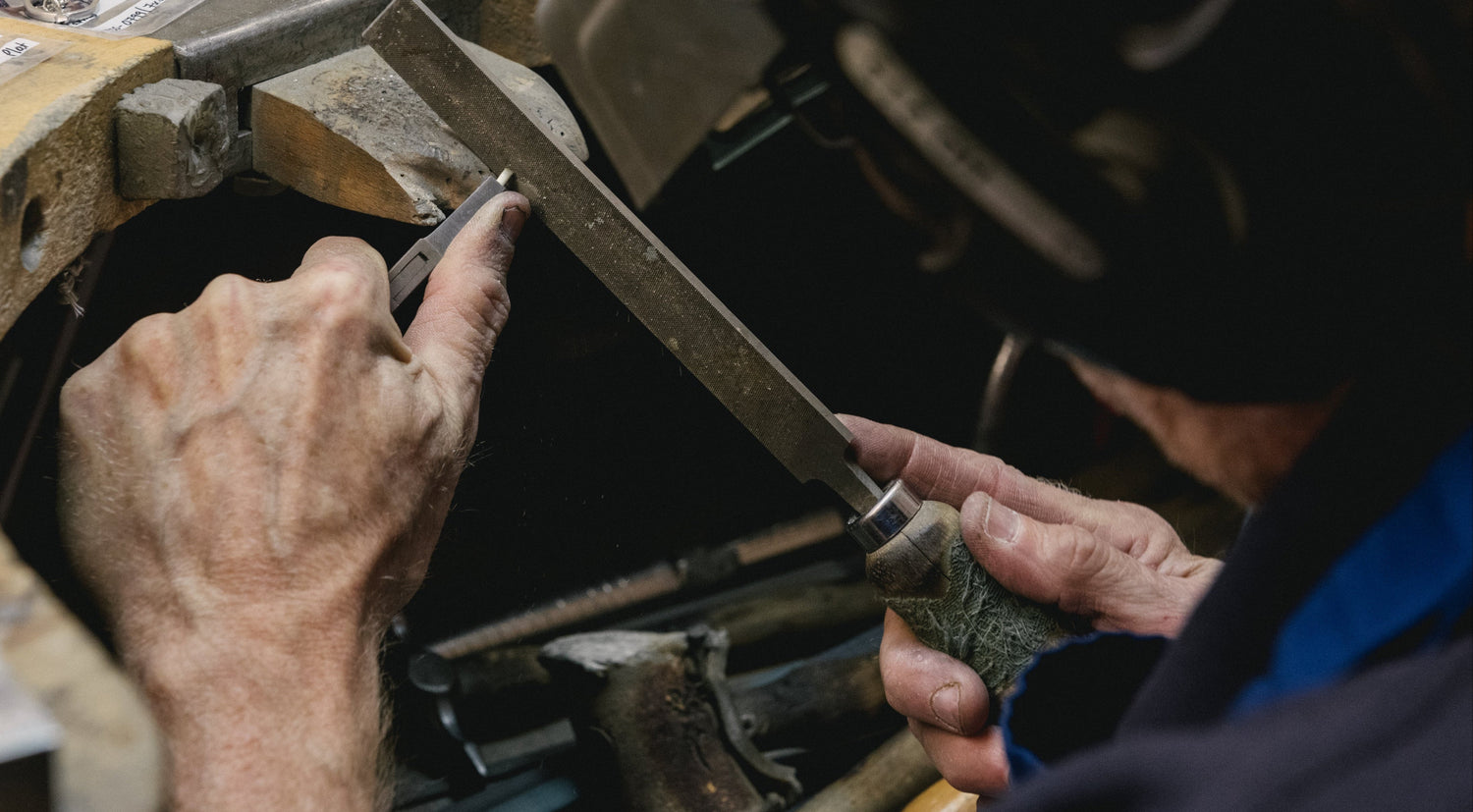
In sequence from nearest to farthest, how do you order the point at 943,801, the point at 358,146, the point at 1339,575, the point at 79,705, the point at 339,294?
the point at 79,705, the point at 1339,575, the point at 339,294, the point at 358,146, the point at 943,801

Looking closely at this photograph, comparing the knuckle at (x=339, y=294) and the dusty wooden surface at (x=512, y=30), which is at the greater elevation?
the dusty wooden surface at (x=512, y=30)

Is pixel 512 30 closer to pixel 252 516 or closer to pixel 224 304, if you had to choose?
pixel 224 304

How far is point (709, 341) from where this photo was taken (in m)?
1.12

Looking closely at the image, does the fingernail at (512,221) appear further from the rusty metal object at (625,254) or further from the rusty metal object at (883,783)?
the rusty metal object at (883,783)

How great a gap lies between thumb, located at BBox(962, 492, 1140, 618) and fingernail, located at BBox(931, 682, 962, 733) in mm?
129

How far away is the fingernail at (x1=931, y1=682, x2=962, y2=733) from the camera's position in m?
1.11

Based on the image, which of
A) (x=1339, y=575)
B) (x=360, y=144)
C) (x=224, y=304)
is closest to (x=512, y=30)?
(x=360, y=144)

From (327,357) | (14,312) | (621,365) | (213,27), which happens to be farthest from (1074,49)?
(621,365)

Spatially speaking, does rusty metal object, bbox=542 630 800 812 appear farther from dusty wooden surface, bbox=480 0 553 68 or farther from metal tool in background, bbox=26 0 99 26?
metal tool in background, bbox=26 0 99 26

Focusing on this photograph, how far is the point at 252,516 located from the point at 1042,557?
2.55ft

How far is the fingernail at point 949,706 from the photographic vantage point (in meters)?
1.11

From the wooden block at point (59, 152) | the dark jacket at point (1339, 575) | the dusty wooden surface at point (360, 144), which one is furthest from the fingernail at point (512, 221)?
the dark jacket at point (1339, 575)

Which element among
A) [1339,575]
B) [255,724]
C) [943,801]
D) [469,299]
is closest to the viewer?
[1339,575]

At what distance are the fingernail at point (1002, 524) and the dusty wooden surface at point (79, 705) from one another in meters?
0.82
